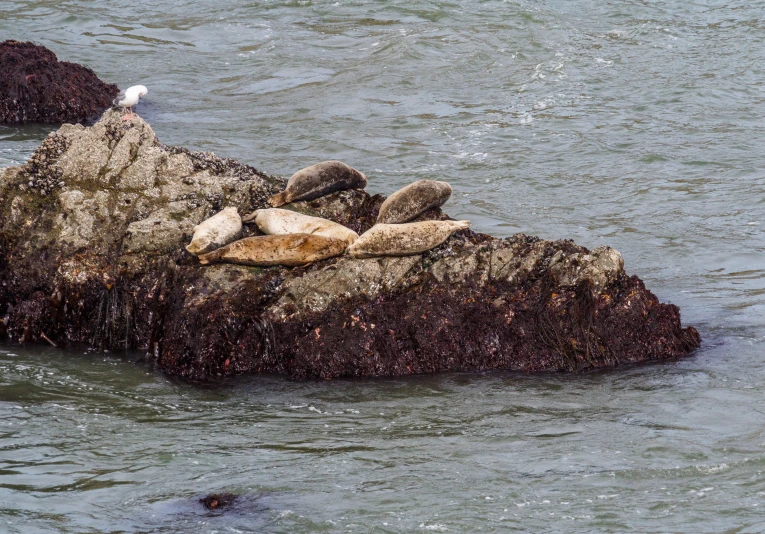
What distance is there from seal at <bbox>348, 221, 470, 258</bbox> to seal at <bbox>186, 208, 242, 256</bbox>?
0.91 m

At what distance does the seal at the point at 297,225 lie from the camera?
7714mm

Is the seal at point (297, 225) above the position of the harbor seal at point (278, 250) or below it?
above

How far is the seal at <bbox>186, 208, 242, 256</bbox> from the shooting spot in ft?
25.0

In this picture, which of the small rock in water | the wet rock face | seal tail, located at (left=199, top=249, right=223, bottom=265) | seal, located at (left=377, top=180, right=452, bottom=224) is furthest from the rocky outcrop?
the wet rock face

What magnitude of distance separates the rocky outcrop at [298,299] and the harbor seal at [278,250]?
79 millimetres

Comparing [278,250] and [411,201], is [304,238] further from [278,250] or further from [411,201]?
[411,201]

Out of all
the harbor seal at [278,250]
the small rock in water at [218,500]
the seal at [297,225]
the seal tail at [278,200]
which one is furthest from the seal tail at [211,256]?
the small rock in water at [218,500]

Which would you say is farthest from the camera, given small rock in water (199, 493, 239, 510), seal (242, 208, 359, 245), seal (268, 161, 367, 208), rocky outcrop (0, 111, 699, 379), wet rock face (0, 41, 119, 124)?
wet rock face (0, 41, 119, 124)

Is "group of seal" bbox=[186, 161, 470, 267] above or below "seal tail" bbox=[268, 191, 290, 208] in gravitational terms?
below

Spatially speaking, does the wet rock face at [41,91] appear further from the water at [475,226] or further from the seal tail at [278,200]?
the seal tail at [278,200]

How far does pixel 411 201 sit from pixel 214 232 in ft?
5.06

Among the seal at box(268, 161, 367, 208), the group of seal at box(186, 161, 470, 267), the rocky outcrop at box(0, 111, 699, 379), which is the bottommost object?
the rocky outcrop at box(0, 111, 699, 379)

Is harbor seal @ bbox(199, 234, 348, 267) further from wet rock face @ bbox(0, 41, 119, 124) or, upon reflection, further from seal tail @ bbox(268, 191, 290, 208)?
wet rock face @ bbox(0, 41, 119, 124)

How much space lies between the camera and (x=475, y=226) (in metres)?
10.9
